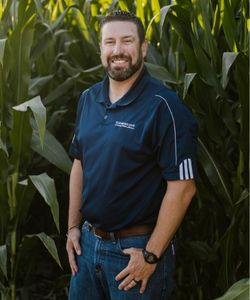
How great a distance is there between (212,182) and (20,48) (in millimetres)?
674

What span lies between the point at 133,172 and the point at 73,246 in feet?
1.01

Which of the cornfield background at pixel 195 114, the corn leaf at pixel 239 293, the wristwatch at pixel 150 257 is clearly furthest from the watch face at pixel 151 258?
the cornfield background at pixel 195 114

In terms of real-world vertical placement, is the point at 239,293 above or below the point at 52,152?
below

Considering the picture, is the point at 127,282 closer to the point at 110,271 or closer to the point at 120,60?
the point at 110,271

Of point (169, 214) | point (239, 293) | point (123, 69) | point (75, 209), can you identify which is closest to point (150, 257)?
point (169, 214)

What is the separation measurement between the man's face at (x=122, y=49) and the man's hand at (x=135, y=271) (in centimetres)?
41

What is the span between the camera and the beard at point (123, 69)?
1458mm

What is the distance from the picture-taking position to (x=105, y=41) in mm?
1485

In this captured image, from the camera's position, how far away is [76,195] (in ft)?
5.54

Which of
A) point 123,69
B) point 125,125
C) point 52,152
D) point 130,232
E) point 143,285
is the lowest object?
point 143,285

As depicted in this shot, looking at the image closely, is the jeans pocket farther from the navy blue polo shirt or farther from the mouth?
the mouth

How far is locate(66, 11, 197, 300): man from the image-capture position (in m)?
1.43

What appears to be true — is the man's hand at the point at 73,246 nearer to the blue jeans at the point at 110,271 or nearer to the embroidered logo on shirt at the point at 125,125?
the blue jeans at the point at 110,271

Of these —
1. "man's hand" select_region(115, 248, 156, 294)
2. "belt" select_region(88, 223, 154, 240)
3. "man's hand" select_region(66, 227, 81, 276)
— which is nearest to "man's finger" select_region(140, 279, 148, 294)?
"man's hand" select_region(115, 248, 156, 294)
